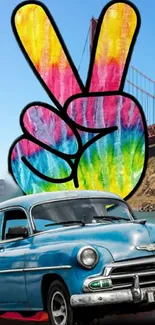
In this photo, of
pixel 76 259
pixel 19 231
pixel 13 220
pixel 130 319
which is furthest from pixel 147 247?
pixel 13 220

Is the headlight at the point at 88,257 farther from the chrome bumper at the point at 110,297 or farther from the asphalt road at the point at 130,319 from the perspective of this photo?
the asphalt road at the point at 130,319

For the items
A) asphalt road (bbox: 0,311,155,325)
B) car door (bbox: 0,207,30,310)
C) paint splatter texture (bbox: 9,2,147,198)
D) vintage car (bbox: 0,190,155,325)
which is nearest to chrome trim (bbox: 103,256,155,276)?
vintage car (bbox: 0,190,155,325)

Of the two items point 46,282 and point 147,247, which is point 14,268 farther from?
point 147,247

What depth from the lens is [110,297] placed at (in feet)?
20.3

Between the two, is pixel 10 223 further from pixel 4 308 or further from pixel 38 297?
pixel 38 297

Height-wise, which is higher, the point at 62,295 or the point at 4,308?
the point at 62,295

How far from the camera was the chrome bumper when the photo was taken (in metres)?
6.18

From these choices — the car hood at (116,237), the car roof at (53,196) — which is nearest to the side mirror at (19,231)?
the car roof at (53,196)

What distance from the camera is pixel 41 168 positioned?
29.1 meters

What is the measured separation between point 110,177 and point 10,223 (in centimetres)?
2284

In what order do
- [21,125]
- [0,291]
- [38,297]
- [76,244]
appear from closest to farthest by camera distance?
[76,244]
[38,297]
[0,291]
[21,125]

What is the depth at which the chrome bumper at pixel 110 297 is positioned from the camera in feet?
20.3

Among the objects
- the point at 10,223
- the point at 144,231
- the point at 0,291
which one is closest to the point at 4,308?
the point at 0,291

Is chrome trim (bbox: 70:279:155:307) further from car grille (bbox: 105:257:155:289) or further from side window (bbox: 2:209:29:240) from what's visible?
side window (bbox: 2:209:29:240)
